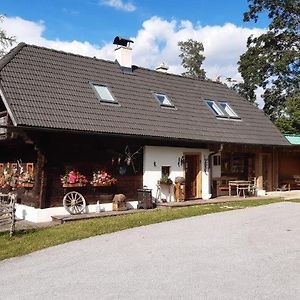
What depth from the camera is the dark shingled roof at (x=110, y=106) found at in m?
13.7

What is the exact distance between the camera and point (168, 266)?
6953 millimetres

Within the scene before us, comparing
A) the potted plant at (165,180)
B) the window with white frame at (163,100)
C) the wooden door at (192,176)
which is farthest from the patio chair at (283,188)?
the potted plant at (165,180)

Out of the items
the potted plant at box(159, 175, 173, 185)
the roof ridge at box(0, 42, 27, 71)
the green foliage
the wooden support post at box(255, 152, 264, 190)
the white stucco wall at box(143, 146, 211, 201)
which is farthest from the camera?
the green foliage

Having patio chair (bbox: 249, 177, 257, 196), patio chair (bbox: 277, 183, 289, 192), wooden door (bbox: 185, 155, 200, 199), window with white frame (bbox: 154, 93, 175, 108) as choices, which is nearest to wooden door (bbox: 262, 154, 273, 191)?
patio chair (bbox: 277, 183, 289, 192)

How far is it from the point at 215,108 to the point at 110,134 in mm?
7897

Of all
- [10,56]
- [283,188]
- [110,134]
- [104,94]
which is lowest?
[283,188]

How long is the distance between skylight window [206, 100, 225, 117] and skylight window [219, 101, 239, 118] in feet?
1.60

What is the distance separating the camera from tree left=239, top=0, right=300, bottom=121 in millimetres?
33250

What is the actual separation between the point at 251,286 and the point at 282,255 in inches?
80.3

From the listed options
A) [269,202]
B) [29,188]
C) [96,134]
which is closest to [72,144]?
[96,134]

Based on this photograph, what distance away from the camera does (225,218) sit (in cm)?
1210

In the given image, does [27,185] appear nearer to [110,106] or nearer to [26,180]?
[26,180]

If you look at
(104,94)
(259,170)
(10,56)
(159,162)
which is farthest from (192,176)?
(10,56)

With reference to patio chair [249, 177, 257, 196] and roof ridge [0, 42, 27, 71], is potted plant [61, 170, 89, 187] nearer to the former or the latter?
roof ridge [0, 42, 27, 71]
